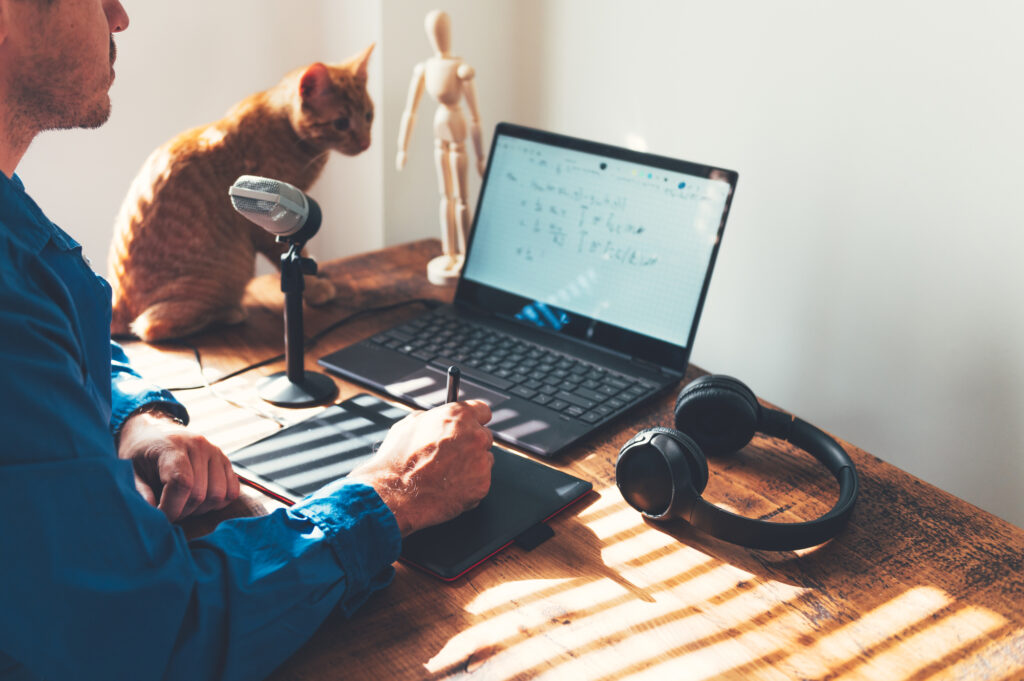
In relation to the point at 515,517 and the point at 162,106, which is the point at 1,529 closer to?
the point at 515,517

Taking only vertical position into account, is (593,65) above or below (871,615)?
above

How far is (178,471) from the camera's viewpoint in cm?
84

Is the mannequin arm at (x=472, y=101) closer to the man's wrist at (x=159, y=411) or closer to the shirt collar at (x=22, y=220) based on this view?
the man's wrist at (x=159, y=411)

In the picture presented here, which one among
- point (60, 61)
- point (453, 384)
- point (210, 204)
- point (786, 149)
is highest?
point (60, 61)

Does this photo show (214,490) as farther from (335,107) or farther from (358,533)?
(335,107)

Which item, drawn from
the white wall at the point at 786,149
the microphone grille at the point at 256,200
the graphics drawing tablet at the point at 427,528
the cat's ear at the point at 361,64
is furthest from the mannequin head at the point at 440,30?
the graphics drawing tablet at the point at 427,528

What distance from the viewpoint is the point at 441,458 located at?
84 cm

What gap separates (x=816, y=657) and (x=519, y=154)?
843mm

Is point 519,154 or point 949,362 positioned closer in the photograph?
point 949,362

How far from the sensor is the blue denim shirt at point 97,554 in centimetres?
57

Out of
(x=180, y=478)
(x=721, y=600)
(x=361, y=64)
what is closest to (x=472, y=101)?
(x=361, y=64)

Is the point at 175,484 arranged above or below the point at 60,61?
below

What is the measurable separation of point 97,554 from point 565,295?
0.78 metres

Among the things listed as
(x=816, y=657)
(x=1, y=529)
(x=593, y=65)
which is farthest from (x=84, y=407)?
(x=593, y=65)
